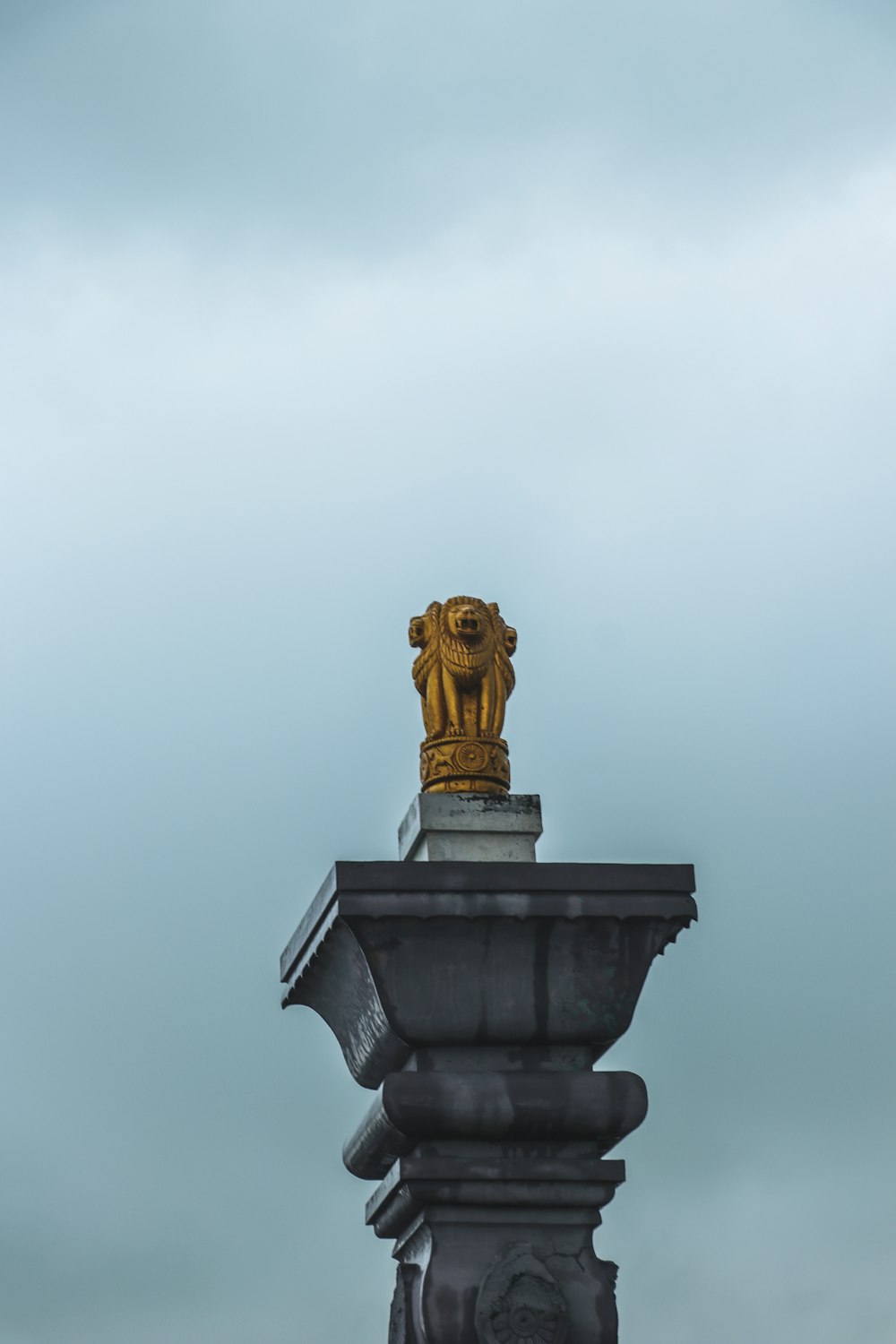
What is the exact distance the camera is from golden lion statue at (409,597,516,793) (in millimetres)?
10234

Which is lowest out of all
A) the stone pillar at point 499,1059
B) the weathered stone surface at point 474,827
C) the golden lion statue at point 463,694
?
the stone pillar at point 499,1059

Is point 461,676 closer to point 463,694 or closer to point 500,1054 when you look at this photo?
point 463,694

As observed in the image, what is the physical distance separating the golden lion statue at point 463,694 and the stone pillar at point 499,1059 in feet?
2.39

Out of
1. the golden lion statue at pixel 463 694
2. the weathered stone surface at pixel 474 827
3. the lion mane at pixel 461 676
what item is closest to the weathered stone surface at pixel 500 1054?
the weathered stone surface at pixel 474 827

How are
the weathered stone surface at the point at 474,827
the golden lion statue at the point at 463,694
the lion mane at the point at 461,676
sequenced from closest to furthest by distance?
the weathered stone surface at the point at 474,827 < the golden lion statue at the point at 463,694 < the lion mane at the point at 461,676

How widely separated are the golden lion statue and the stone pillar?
728mm

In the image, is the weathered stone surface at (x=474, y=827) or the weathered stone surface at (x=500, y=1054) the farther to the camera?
the weathered stone surface at (x=474, y=827)

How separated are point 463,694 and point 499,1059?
82.5 inches

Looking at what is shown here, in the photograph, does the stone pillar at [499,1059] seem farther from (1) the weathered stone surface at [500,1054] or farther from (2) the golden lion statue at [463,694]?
(2) the golden lion statue at [463,694]

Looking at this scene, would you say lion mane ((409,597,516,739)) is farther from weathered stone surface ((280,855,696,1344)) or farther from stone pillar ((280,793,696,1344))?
weathered stone surface ((280,855,696,1344))

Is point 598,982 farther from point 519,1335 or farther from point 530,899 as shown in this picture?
point 519,1335

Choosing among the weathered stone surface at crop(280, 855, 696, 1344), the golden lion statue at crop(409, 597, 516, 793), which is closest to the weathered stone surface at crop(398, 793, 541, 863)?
the golden lion statue at crop(409, 597, 516, 793)

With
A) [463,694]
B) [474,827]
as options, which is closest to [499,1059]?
[474,827]

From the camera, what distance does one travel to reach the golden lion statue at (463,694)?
10234 mm
